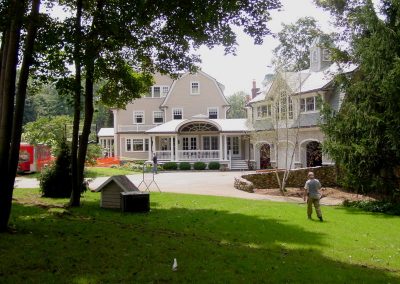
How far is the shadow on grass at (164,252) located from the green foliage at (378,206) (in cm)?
685

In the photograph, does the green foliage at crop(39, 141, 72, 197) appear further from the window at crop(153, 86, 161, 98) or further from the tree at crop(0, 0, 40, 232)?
the window at crop(153, 86, 161, 98)

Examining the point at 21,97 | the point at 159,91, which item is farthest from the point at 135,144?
the point at 21,97

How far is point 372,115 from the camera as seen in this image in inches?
736

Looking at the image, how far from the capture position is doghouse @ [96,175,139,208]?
50.9ft

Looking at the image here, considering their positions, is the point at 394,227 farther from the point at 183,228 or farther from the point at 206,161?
the point at 206,161

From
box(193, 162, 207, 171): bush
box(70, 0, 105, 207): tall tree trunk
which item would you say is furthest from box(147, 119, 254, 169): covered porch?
box(70, 0, 105, 207): tall tree trunk

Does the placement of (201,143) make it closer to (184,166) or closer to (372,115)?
(184,166)

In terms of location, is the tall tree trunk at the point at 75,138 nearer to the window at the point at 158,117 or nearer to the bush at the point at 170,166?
the bush at the point at 170,166

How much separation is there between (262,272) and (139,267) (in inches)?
78.7

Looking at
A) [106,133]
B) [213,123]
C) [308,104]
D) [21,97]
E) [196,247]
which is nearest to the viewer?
[196,247]

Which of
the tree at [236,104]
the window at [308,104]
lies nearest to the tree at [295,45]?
the window at [308,104]

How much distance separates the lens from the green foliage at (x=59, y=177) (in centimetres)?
1834

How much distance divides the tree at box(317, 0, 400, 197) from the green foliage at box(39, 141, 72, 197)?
11.0 metres

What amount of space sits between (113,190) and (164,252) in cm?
752
